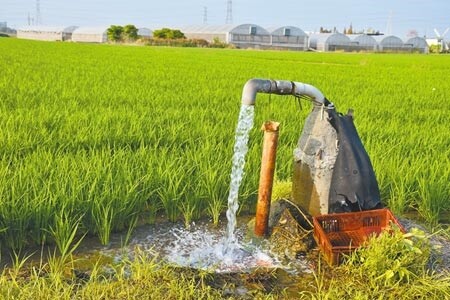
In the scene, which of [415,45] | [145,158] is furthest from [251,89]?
[415,45]

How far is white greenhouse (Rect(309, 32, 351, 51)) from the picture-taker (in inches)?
2064

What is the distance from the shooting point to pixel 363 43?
175ft

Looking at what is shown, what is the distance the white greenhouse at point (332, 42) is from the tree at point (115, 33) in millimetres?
19679

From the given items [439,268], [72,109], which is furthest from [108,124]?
[439,268]

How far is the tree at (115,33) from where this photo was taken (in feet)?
170

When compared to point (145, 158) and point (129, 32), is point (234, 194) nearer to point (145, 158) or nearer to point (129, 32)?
point (145, 158)

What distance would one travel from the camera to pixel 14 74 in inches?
333

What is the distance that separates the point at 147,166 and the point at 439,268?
1.66 m

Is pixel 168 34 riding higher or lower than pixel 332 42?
higher

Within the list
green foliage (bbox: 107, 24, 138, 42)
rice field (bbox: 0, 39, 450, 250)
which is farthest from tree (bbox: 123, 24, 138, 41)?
rice field (bbox: 0, 39, 450, 250)

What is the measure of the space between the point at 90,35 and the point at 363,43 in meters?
29.4

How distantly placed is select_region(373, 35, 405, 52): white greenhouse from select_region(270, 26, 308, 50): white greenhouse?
312 inches

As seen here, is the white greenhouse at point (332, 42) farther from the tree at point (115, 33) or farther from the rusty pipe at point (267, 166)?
the rusty pipe at point (267, 166)

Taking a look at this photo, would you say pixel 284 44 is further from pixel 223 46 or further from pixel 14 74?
pixel 14 74
